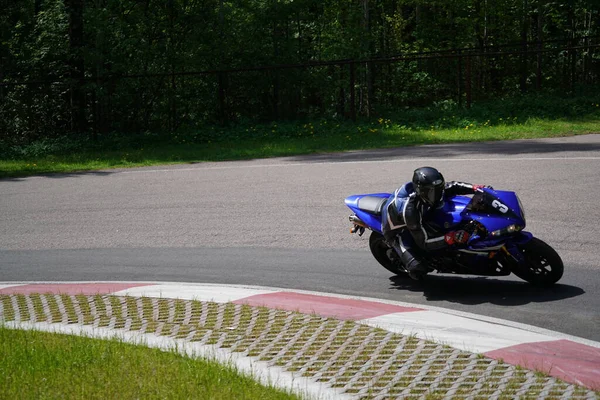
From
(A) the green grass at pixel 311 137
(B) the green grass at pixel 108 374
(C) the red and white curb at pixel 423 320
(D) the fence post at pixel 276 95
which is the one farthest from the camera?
(D) the fence post at pixel 276 95

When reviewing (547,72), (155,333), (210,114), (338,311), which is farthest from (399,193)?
(547,72)

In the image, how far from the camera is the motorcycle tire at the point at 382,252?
939 cm

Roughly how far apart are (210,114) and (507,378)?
22625mm

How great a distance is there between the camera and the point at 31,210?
1485cm

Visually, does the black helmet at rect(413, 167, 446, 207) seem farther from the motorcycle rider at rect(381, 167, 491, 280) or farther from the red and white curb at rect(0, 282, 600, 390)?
the red and white curb at rect(0, 282, 600, 390)

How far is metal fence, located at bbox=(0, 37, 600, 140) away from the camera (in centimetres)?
2634

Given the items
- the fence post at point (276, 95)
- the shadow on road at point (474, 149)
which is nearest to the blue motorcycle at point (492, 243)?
the shadow on road at point (474, 149)

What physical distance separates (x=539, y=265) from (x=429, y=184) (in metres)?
1.33

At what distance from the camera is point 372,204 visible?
371 inches

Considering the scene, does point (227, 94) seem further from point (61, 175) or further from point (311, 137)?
point (61, 175)

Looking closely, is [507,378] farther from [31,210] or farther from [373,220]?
[31,210]

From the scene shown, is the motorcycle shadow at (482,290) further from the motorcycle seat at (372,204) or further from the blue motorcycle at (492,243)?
the motorcycle seat at (372,204)

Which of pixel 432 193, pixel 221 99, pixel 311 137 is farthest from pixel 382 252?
pixel 221 99

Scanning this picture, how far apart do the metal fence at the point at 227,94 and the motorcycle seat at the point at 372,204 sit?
1606 cm
